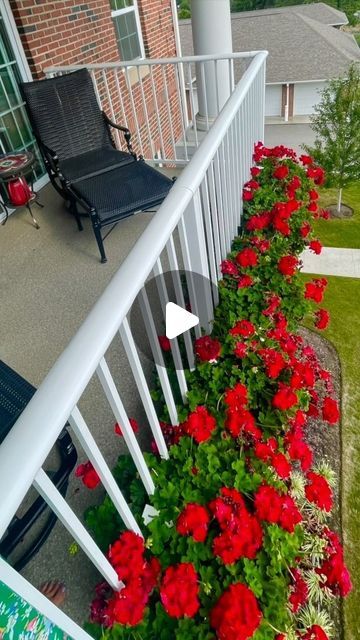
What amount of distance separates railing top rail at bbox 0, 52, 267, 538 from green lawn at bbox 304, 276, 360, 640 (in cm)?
203

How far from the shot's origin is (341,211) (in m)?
7.36

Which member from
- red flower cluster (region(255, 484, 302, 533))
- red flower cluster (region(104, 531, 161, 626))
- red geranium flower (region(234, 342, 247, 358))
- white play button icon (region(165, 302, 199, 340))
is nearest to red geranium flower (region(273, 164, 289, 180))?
red geranium flower (region(234, 342, 247, 358))

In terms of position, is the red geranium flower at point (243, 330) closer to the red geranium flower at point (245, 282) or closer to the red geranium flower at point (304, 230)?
the red geranium flower at point (245, 282)

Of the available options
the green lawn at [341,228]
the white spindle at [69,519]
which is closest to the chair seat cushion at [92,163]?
the white spindle at [69,519]

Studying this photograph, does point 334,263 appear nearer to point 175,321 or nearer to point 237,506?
point 175,321

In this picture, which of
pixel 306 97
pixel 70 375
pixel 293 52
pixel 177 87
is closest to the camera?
pixel 70 375

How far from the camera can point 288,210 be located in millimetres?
2527

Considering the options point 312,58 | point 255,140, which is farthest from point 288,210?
point 312,58

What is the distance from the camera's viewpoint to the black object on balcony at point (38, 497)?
1.28m

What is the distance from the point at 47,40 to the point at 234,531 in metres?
4.61

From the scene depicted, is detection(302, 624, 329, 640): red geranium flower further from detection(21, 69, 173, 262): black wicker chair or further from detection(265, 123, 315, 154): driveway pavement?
detection(265, 123, 315, 154): driveway pavement

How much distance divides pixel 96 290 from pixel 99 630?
77.1 inches

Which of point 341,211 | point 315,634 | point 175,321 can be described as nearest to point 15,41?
point 175,321

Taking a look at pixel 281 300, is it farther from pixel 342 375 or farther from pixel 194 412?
pixel 342 375
